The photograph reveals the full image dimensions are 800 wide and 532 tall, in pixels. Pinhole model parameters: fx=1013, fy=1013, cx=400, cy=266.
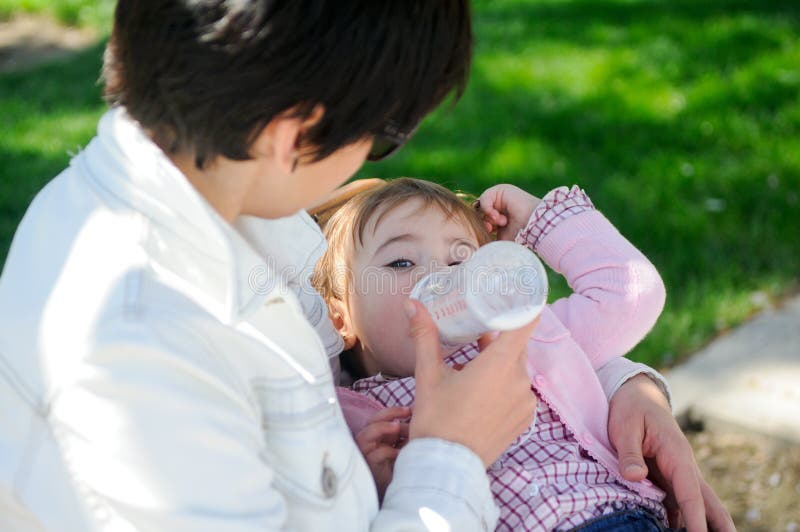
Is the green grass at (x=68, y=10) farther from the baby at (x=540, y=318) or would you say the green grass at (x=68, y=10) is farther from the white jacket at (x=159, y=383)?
the white jacket at (x=159, y=383)

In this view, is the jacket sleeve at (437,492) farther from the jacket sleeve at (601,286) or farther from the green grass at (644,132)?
the green grass at (644,132)

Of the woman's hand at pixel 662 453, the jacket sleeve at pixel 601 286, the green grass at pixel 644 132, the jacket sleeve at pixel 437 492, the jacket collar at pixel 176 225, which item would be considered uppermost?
the jacket collar at pixel 176 225

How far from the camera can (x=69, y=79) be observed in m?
5.61

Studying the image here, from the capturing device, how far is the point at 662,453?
72.7 inches

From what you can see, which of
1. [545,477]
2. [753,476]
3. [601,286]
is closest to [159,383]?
[545,477]

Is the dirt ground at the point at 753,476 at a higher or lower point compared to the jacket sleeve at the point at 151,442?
lower

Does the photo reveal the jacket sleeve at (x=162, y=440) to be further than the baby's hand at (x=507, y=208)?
No

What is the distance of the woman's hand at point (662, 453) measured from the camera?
1.80m

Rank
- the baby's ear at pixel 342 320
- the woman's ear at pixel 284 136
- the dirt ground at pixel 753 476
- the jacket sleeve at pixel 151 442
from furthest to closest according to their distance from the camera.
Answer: the dirt ground at pixel 753 476
the baby's ear at pixel 342 320
the woman's ear at pixel 284 136
the jacket sleeve at pixel 151 442

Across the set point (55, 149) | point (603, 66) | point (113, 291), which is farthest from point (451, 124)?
point (113, 291)

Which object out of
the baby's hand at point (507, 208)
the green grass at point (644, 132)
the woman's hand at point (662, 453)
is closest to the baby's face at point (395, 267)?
the baby's hand at point (507, 208)

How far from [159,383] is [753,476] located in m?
2.07

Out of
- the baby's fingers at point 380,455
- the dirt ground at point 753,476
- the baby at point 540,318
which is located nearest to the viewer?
the baby's fingers at point 380,455

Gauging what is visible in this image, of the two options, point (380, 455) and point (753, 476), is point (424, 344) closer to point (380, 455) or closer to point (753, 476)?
point (380, 455)
